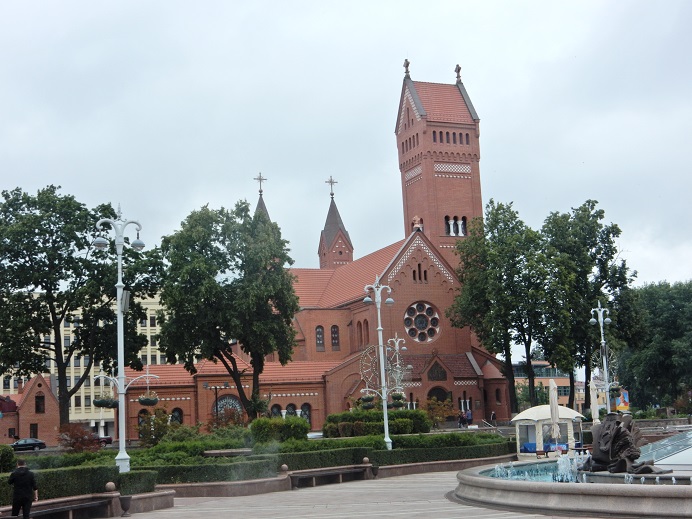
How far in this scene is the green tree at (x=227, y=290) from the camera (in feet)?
165

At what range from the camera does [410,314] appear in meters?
67.9

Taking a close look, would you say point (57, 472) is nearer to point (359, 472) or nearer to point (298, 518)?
point (298, 518)

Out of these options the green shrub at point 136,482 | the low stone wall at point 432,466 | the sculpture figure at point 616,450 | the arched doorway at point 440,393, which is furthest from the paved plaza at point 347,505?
the arched doorway at point 440,393

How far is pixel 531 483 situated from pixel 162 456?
1589 cm

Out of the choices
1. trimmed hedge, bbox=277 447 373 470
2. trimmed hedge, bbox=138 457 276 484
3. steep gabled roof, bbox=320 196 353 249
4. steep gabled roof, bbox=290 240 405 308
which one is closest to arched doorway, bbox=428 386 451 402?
steep gabled roof, bbox=290 240 405 308

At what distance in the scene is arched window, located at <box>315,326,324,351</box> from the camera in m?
72.0

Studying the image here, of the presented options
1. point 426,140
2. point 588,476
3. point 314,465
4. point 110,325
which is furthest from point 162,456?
point 426,140

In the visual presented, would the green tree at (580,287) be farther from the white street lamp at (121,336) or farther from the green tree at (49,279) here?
the white street lamp at (121,336)

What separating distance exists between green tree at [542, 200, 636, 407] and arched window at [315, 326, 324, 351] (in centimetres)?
2007

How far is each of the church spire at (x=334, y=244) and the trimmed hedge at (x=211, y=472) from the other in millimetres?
67062

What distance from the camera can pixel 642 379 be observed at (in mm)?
78250

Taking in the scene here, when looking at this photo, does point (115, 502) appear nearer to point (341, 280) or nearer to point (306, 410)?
point (306, 410)

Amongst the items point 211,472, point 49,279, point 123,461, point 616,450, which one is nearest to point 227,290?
point 49,279

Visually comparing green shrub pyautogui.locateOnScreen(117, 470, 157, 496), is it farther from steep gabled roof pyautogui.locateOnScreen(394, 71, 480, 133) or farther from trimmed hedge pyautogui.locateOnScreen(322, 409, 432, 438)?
steep gabled roof pyautogui.locateOnScreen(394, 71, 480, 133)
